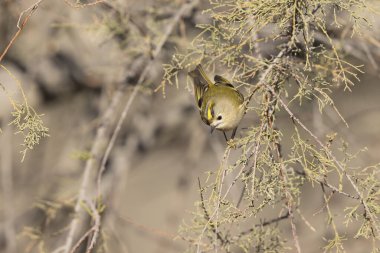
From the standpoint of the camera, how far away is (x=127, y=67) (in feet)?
11.3

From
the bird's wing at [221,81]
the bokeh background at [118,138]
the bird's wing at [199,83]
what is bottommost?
the bird's wing at [221,81]

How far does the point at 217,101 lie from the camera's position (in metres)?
2.55

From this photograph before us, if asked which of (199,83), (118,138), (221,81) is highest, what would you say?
(118,138)

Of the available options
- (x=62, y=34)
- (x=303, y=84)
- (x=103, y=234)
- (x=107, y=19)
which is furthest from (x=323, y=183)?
(x=62, y=34)

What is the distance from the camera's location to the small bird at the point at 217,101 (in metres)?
2.34

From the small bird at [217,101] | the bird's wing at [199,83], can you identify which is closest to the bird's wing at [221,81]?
the small bird at [217,101]

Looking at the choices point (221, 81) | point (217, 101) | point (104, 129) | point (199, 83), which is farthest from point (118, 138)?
point (221, 81)

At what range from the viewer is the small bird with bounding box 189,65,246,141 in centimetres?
234

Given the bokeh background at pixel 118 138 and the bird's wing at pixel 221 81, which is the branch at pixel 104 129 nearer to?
the bird's wing at pixel 221 81

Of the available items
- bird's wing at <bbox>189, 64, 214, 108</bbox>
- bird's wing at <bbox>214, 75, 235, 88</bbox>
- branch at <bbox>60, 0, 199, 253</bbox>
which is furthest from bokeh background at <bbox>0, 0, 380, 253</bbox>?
bird's wing at <bbox>214, 75, 235, 88</bbox>

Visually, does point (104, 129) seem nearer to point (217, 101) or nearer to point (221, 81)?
point (217, 101)

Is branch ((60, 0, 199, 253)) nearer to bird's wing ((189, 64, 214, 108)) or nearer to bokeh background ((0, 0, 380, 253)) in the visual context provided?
bird's wing ((189, 64, 214, 108))

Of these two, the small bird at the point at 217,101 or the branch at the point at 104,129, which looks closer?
the small bird at the point at 217,101

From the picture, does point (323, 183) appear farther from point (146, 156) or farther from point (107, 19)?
point (146, 156)
